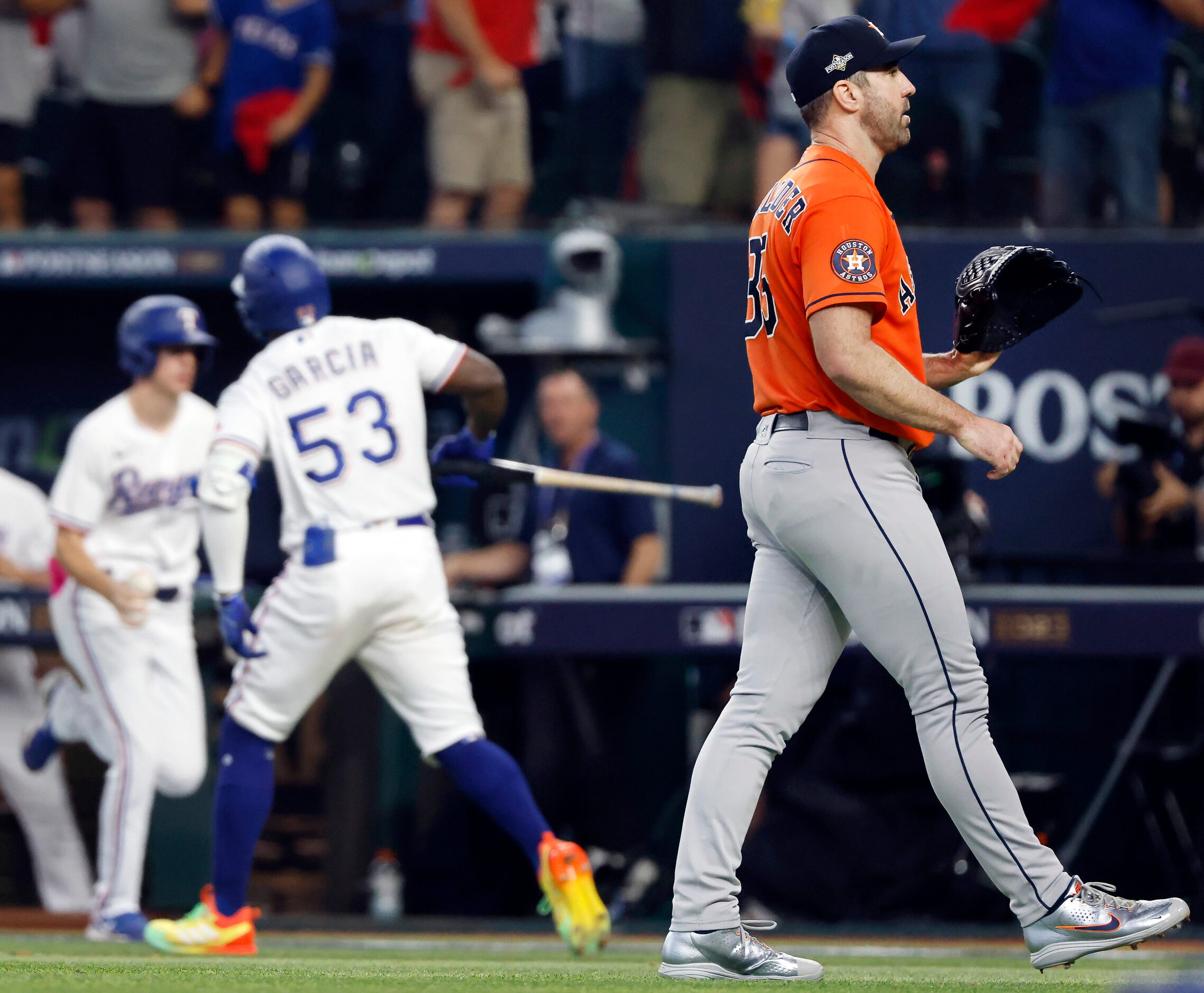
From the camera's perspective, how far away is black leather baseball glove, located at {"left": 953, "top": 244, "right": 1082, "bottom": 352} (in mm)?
3893

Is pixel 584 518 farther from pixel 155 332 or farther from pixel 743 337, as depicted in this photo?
pixel 155 332

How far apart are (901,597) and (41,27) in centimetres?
630

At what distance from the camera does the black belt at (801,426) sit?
360 centimetres

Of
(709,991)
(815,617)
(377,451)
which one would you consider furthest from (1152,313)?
(709,991)

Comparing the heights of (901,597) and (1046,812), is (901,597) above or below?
above

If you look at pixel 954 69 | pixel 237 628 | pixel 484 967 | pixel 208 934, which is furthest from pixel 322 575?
pixel 954 69

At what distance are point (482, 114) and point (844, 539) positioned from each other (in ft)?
16.7

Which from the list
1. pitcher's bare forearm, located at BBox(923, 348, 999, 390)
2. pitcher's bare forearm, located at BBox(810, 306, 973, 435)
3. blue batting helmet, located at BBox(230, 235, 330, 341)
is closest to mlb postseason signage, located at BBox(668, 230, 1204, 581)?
blue batting helmet, located at BBox(230, 235, 330, 341)

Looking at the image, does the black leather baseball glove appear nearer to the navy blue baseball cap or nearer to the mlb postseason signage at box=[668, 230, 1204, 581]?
the navy blue baseball cap

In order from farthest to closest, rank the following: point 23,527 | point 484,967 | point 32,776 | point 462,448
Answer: point 23,527, point 32,776, point 462,448, point 484,967

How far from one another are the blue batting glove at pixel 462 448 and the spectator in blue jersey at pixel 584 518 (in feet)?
5.73

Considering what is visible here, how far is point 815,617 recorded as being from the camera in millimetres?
3658

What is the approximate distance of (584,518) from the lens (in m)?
7.07

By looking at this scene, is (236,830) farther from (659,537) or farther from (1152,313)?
(1152,313)
